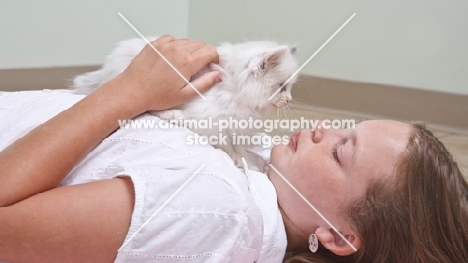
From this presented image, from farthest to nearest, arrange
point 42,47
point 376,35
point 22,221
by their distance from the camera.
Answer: point 376,35
point 42,47
point 22,221

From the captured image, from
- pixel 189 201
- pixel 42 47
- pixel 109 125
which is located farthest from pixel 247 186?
pixel 42 47

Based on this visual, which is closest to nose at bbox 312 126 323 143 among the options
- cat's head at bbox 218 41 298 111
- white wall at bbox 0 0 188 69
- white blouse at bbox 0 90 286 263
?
white blouse at bbox 0 90 286 263

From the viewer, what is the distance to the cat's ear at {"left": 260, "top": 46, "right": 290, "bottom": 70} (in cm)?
Result: 118

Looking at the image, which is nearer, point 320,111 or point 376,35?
point 376,35

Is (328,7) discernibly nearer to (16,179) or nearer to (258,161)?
(258,161)

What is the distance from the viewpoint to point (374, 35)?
1.90 m

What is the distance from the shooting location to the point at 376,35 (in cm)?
Answer: 190

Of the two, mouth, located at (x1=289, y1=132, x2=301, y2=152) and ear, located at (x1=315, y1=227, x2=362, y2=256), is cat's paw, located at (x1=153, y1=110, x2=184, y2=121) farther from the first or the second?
ear, located at (x1=315, y1=227, x2=362, y2=256)

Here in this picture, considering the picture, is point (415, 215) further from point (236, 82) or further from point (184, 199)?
point (236, 82)

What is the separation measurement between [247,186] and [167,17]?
151 cm

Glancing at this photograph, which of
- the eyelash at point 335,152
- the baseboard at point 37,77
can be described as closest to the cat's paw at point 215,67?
the eyelash at point 335,152

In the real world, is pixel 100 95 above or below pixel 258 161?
above

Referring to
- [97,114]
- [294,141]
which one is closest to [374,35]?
[294,141]

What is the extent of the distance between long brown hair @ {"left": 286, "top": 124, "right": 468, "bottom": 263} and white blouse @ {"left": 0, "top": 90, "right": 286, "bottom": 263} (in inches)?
5.9
